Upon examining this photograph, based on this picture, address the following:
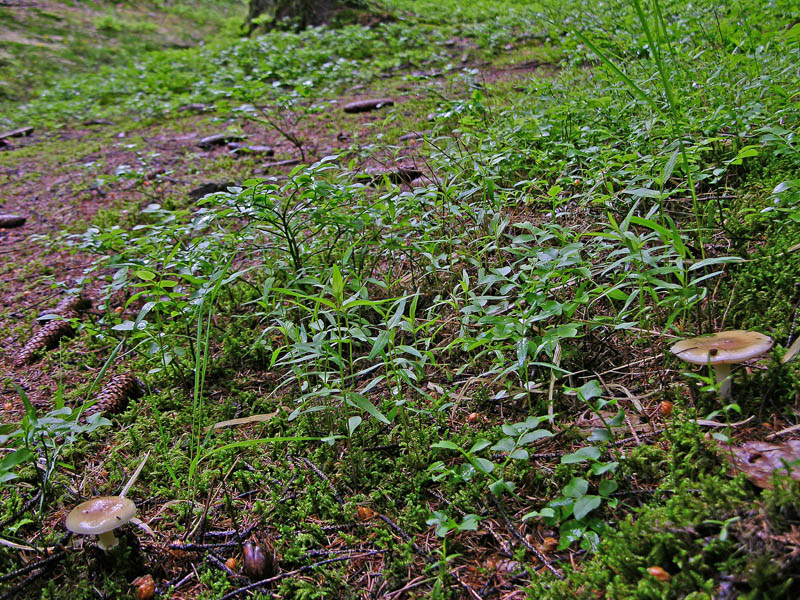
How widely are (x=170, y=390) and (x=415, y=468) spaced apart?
1.37 meters

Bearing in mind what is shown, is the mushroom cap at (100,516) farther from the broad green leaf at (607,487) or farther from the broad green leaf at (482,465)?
the broad green leaf at (607,487)

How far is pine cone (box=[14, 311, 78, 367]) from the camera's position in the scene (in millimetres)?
2984

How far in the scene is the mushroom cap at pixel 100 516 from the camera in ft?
4.99

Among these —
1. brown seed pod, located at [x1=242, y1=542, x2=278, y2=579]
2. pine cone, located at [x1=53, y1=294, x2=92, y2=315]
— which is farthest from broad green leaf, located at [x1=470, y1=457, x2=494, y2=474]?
pine cone, located at [x1=53, y1=294, x2=92, y2=315]

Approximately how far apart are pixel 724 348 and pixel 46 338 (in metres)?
3.53

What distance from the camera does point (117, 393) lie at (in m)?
2.45

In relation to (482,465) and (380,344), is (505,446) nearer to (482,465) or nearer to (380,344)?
(482,465)

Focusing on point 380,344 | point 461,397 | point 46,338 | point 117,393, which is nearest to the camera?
point 380,344

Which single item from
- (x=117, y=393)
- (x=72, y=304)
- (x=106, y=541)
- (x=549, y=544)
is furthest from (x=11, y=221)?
(x=549, y=544)

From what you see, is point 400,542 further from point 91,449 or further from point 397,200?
point 397,200

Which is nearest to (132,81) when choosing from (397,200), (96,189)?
(96,189)

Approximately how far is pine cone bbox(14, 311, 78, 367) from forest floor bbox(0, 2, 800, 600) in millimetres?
13

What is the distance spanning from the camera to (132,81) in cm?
955

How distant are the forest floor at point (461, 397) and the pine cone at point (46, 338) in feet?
0.04
